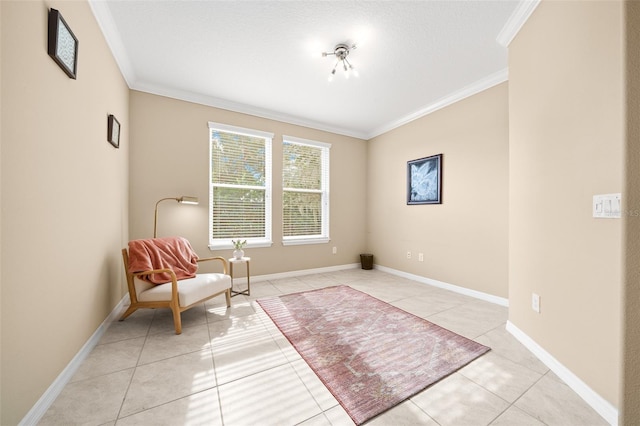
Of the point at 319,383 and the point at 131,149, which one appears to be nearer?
the point at 319,383

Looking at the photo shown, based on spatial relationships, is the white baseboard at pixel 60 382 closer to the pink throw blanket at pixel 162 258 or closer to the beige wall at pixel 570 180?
the pink throw blanket at pixel 162 258

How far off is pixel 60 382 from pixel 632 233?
2.92 meters

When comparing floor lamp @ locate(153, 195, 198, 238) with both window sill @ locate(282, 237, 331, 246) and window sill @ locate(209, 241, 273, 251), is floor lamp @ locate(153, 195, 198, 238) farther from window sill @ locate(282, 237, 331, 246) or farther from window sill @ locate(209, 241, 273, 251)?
window sill @ locate(282, 237, 331, 246)

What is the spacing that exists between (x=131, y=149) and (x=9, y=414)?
2.89 m

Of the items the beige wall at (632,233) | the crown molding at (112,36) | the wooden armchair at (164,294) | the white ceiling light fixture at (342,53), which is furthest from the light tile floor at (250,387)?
the white ceiling light fixture at (342,53)

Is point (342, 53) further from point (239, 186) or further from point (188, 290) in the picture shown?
point (188, 290)

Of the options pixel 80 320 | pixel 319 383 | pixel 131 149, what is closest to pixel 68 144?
pixel 80 320

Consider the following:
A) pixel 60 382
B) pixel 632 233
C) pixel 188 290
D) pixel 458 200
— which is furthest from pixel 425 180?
pixel 60 382

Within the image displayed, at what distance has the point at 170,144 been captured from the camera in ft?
11.1

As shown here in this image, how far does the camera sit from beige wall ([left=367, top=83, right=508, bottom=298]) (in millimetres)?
3023

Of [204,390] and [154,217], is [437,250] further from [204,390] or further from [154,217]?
[154,217]

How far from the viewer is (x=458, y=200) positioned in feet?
11.4

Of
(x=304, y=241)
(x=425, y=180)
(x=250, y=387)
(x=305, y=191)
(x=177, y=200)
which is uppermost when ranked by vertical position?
(x=425, y=180)

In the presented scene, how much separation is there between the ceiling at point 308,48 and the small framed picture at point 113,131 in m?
0.71
